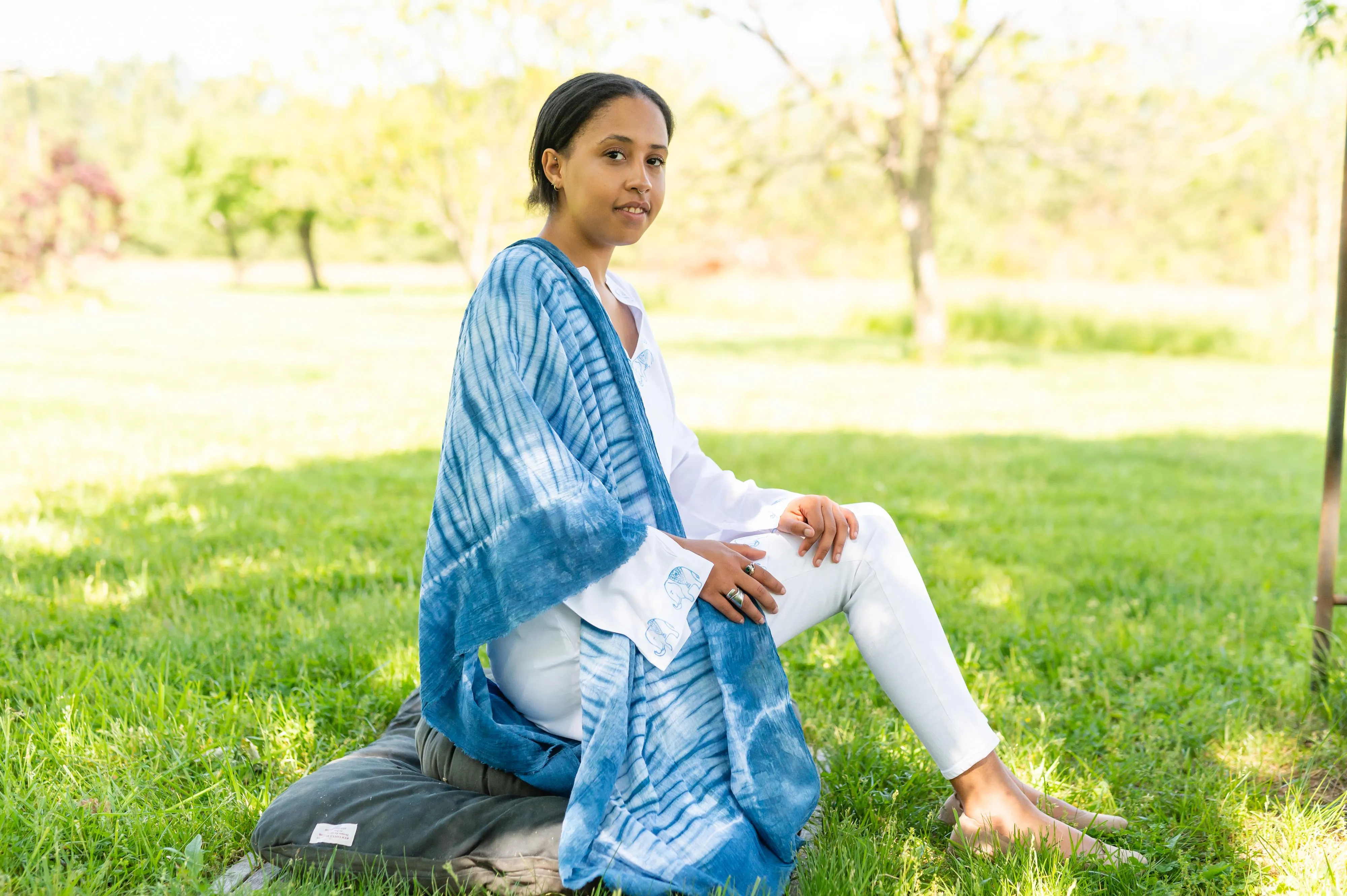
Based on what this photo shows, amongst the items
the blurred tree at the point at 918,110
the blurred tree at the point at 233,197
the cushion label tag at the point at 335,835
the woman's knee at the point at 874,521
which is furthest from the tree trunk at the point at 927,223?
the blurred tree at the point at 233,197

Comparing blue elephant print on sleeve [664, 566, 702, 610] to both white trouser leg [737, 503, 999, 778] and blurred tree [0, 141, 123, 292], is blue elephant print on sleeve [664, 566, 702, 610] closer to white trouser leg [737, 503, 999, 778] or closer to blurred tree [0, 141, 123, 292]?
white trouser leg [737, 503, 999, 778]

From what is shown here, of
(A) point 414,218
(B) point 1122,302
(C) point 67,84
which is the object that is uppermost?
(C) point 67,84

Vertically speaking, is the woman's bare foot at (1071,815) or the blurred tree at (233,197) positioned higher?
the blurred tree at (233,197)

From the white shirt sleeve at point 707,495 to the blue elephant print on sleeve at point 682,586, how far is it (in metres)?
0.38

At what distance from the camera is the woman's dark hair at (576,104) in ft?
7.35

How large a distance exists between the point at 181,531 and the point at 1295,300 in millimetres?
19049

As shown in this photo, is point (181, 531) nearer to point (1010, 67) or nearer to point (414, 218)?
point (1010, 67)

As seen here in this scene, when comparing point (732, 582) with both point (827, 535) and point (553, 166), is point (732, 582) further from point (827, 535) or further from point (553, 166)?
point (553, 166)

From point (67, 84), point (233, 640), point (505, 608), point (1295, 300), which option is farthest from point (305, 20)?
point (67, 84)

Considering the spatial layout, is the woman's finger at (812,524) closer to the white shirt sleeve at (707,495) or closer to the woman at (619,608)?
the woman at (619,608)

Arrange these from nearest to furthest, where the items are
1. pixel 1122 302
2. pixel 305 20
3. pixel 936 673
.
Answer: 1. pixel 936 673
2. pixel 1122 302
3. pixel 305 20

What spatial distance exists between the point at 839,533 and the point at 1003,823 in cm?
69

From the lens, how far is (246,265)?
4544 cm

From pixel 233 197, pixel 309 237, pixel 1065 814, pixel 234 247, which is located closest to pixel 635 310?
pixel 1065 814
